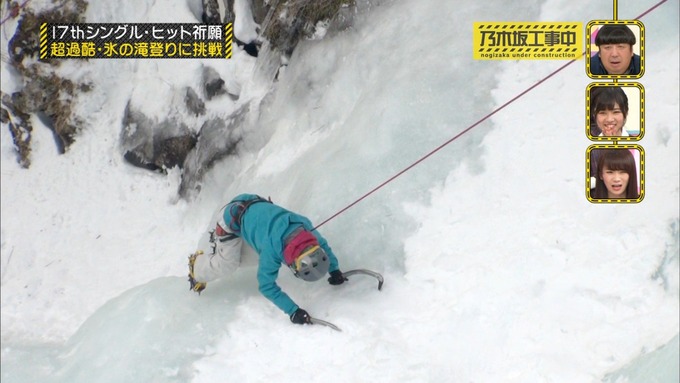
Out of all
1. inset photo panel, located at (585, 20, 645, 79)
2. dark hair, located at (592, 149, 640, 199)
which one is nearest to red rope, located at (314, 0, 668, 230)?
inset photo panel, located at (585, 20, 645, 79)

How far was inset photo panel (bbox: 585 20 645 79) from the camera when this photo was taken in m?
3.65

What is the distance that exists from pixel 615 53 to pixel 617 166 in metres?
0.78

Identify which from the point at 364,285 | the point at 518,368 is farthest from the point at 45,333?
the point at 518,368

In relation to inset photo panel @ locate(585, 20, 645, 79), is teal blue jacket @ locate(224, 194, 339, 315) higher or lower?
lower

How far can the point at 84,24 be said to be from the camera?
698 cm

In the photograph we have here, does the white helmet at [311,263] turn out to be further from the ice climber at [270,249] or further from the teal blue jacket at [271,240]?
the teal blue jacket at [271,240]

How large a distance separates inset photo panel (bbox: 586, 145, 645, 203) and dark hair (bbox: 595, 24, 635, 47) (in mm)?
706

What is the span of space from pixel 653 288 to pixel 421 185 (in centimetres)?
165

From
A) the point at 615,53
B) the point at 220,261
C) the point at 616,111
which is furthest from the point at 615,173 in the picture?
the point at 220,261

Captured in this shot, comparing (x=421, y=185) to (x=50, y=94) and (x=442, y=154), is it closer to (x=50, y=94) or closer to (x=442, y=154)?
(x=442, y=154)
